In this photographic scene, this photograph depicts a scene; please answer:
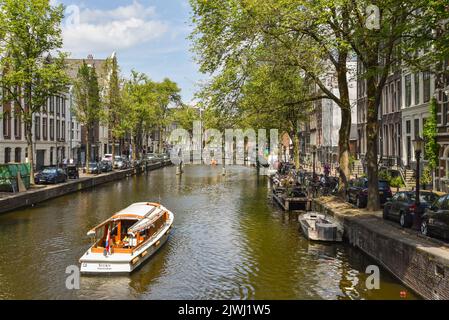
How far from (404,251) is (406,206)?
476cm

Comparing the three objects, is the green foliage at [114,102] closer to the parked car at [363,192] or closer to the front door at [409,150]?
the front door at [409,150]

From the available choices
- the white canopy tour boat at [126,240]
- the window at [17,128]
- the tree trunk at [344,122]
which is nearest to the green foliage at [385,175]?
the tree trunk at [344,122]

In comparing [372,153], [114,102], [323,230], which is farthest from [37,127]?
[323,230]

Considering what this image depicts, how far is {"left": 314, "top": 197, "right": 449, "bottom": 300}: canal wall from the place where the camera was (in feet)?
42.7

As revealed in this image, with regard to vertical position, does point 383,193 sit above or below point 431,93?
below

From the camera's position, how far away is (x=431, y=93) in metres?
34.7

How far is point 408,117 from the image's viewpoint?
3953cm

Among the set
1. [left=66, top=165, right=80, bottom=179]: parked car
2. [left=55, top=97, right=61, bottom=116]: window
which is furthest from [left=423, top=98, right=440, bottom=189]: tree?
[left=55, top=97, right=61, bottom=116]: window

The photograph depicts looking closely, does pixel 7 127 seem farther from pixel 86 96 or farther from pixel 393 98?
pixel 393 98

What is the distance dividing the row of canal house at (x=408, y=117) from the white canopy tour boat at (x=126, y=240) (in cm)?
1910

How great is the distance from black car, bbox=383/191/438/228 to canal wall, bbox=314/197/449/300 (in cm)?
38
